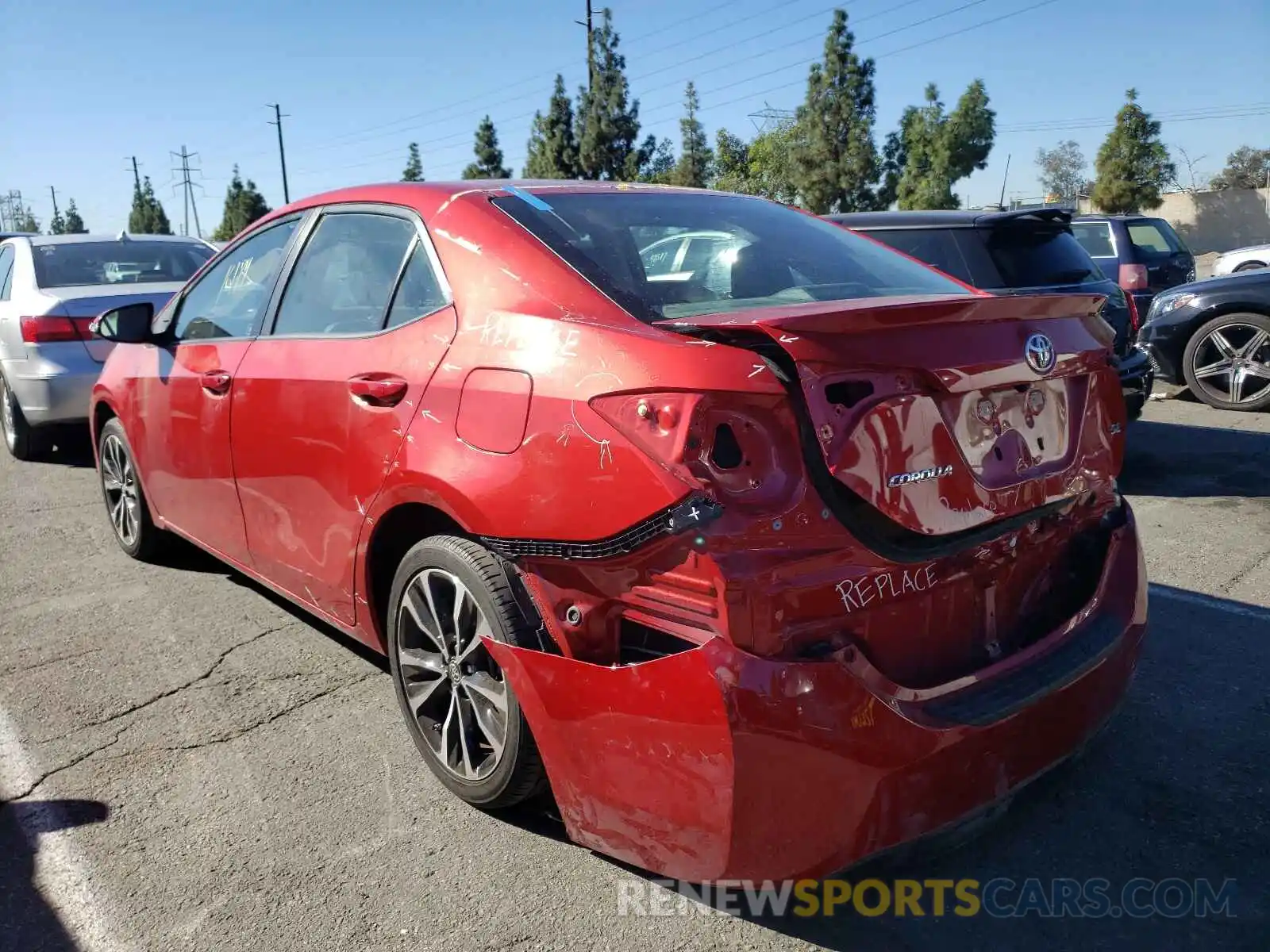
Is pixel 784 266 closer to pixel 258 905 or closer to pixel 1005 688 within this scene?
pixel 1005 688

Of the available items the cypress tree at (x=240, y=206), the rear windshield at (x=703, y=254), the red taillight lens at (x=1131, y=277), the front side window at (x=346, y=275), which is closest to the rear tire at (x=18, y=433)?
the front side window at (x=346, y=275)

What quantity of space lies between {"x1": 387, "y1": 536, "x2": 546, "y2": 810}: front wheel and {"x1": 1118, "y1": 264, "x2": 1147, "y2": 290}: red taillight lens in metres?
10.6

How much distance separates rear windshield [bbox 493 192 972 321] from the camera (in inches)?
97.4

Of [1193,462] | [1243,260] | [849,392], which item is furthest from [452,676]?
[1243,260]

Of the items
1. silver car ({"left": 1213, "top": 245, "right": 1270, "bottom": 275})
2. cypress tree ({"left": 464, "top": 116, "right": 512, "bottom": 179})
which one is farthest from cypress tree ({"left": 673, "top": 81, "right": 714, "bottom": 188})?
silver car ({"left": 1213, "top": 245, "right": 1270, "bottom": 275})

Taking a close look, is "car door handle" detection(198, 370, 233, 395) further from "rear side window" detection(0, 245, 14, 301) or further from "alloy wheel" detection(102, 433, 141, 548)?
"rear side window" detection(0, 245, 14, 301)

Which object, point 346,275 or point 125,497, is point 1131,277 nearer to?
point 346,275

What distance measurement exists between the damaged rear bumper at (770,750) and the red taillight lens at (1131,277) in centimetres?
1024

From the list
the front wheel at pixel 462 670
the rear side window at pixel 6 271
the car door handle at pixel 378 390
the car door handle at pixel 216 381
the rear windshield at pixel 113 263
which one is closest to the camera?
the front wheel at pixel 462 670

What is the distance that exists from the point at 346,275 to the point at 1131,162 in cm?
4580

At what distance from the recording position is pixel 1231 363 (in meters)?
8.30

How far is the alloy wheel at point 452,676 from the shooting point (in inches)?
99.2

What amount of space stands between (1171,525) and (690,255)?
3.69m

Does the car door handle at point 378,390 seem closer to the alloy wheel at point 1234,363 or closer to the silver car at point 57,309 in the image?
the silver car at point 57,309
